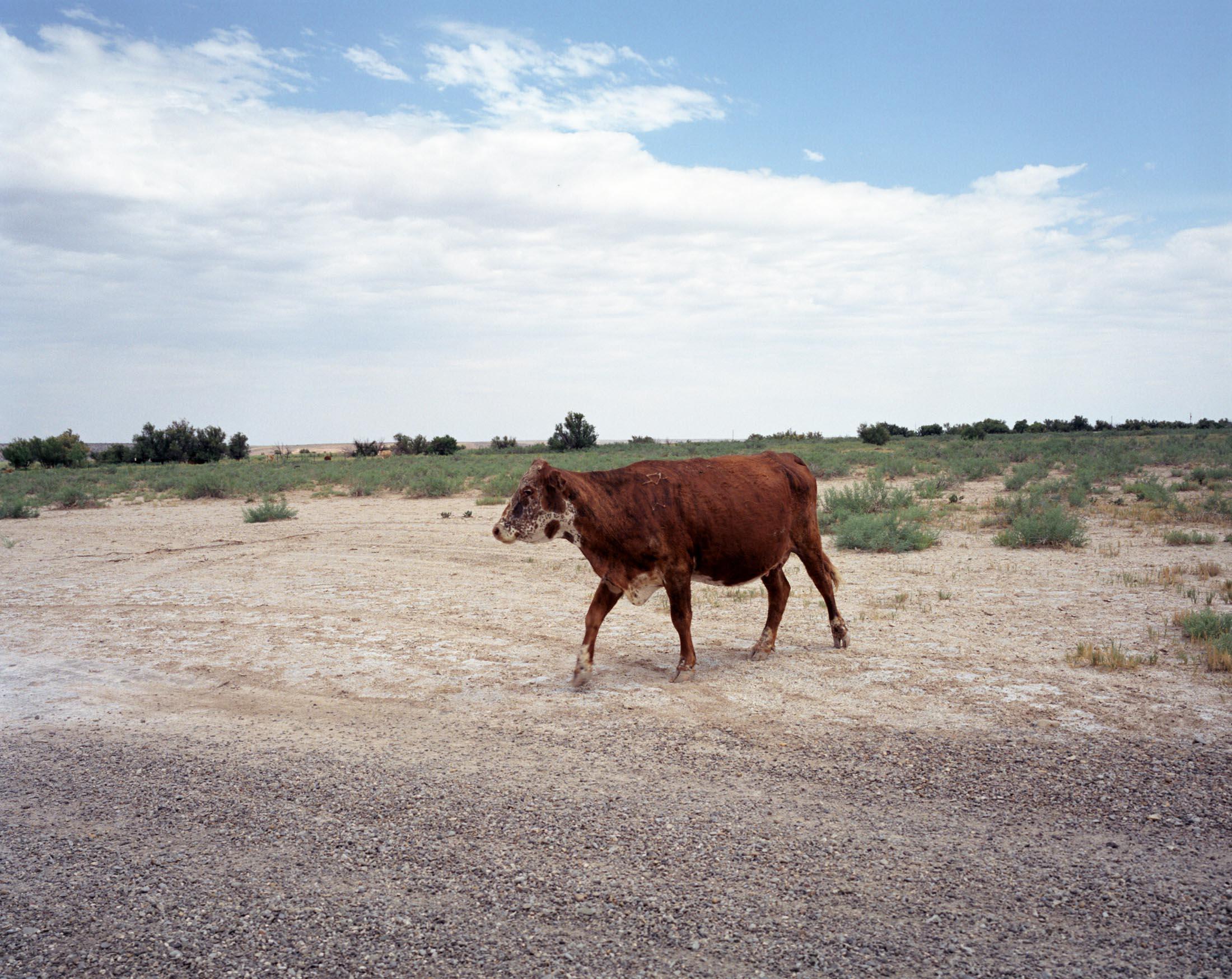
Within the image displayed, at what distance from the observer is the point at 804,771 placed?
5129 millimetres

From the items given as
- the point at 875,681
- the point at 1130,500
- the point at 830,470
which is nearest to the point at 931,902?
the point at 875,681

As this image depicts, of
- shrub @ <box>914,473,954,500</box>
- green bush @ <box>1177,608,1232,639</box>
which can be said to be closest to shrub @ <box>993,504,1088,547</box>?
green bush @ <box>1177,608,1232,639</box>

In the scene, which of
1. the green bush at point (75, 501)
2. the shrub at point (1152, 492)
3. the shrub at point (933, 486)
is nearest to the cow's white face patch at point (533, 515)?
the shrub at point (933, 486)

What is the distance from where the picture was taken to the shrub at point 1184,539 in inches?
537

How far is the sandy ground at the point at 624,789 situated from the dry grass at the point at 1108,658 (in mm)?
131

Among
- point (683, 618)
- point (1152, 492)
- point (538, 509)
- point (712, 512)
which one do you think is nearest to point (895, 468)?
point (1152, 492)

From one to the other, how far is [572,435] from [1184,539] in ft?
140

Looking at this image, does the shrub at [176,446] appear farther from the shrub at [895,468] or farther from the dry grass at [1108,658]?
the dry grass at [1108,658]

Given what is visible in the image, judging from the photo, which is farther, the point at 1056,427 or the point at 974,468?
the point at 1056,427

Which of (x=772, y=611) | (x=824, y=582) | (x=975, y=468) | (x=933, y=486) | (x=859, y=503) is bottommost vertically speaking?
(x=772, y=611)

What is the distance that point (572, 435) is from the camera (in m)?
54.4

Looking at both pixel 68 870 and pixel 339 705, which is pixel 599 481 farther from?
pixel 68 870

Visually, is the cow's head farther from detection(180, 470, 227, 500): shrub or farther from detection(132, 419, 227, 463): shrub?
detection(132, 419, 227, 463): shrub

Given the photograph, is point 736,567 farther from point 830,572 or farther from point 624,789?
point 624,789
